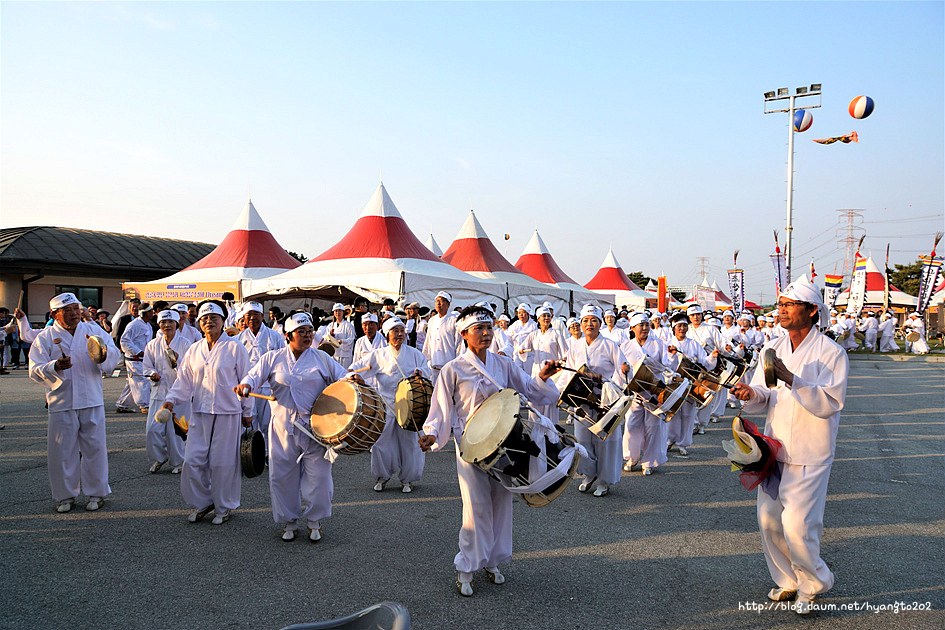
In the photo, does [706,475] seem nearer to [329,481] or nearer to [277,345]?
[329,481]

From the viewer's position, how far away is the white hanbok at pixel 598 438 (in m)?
6.24

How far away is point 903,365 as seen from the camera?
23.0 meters

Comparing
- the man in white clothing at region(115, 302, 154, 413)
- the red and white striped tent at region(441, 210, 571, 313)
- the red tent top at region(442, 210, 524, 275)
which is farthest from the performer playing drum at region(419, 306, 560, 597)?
the red tent top at region(442, 210, 524, 275)

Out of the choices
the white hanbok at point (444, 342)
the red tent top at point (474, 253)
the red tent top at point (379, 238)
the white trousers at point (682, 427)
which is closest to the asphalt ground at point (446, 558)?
the white trousers at point (682, 427)

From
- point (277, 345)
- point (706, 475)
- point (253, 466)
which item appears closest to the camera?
point (253, 466)

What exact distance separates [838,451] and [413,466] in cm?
613

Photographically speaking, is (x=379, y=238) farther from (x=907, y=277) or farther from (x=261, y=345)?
(x=907, y=277)

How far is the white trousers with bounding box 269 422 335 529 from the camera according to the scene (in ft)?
15.9

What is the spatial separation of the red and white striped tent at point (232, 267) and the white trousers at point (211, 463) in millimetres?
13520

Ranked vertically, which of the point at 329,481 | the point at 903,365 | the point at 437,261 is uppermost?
the point at 437,261

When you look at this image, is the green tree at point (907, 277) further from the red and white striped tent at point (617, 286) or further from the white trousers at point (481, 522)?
the white trousers at point (481, 522)

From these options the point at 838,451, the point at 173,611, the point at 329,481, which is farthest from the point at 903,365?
the point at 173,611

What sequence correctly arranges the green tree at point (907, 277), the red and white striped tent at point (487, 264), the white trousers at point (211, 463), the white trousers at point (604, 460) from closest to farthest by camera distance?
the white trousers at point (211, 463), the white trousers at point (604, 460), the red and white striped tent at point (487, 264), the green tree at point (907, 277)

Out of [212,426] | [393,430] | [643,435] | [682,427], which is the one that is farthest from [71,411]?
[682,427]
